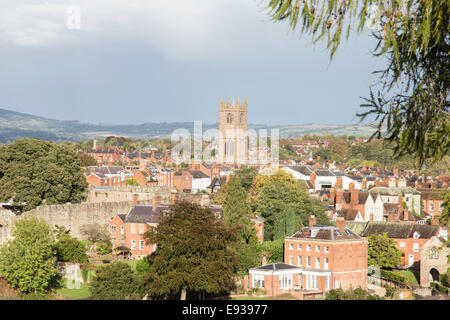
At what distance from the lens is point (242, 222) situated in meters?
36.1

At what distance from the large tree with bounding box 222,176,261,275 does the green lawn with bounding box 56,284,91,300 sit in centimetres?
779

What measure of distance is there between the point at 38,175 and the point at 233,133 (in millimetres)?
64516

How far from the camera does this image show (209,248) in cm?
2648

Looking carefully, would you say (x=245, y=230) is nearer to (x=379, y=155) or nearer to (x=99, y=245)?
(x=99, y=245)

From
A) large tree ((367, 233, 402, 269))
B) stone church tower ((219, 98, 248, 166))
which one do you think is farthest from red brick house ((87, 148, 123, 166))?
large tree ((367, 233, 402, 269))

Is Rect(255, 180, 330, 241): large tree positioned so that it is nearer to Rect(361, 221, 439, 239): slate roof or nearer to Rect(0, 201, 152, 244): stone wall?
Rect(361, 221, 439, 239): slate roof

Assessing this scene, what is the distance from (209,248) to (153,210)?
13.9 metres

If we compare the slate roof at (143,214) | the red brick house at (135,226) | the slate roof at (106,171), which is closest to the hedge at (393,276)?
the red brick house at (135,226)

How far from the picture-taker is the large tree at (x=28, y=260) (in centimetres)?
2795

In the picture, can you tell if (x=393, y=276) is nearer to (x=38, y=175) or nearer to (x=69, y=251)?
(x=69, y=251)

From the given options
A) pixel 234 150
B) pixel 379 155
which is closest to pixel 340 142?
pixel 379 155

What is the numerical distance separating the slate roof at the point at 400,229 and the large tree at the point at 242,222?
310 inches

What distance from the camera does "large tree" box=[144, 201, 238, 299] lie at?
25.3 metres

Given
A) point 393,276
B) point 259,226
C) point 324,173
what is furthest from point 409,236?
point 324,173
